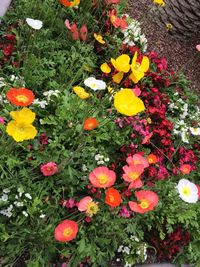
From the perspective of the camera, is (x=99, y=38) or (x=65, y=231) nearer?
(x=65, y=231)

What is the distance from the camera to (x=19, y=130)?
2.69 meters

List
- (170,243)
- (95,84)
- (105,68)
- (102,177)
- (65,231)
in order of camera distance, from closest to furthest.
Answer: (65,231) < (102,177) < (95,84) < (170,243) < (105,68)

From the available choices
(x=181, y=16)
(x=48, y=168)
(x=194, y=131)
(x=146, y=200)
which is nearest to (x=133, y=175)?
(x=146, y=200)

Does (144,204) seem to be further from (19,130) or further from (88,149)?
(19,130)

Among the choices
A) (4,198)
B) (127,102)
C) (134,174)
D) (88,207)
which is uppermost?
(127,102)

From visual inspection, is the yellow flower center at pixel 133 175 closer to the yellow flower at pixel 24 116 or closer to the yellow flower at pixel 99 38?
the yellow flower at pixel 24 116

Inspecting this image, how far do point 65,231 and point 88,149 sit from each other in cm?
77

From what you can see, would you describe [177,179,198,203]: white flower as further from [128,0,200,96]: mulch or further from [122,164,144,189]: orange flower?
[128,0,200,96]: mulch

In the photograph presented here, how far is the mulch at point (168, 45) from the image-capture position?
505cm

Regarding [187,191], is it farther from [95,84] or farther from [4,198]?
[4,198]

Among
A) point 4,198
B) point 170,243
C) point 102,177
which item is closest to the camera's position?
point 102,177

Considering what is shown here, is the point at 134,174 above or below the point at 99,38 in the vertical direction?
above

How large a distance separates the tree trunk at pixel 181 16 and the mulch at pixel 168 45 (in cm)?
7

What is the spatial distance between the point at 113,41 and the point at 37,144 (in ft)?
4.90
